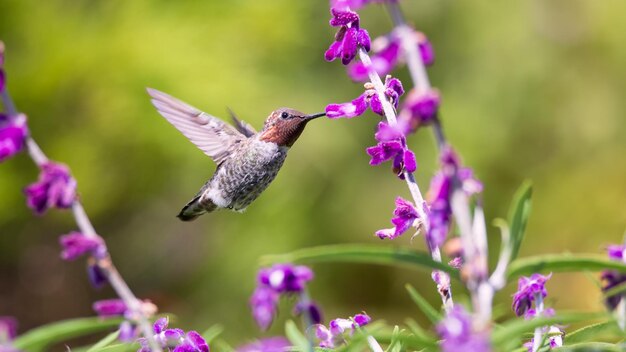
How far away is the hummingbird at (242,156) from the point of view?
289 centimetres

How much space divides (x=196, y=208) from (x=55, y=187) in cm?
164

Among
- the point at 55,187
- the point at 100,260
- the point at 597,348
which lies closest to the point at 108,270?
the point at 100,260

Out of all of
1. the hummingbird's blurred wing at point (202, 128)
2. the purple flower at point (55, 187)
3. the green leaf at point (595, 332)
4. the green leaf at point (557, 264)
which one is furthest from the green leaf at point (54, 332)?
the hummingbird's blurred wing at point (202, 128)

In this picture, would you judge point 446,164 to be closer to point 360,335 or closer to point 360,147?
point 360,335

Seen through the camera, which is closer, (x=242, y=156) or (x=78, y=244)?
(x=78, y=244)

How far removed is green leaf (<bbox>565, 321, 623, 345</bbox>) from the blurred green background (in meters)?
7.81

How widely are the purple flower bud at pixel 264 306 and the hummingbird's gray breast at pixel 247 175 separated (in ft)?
4.86

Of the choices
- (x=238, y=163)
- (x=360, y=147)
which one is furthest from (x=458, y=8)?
(x=238, y=163)

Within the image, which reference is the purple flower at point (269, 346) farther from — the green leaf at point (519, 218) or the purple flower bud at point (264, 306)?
the green leaf at point (519, 218)

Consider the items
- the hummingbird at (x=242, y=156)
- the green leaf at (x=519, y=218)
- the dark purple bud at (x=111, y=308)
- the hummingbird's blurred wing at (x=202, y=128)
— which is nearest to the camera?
the green leaf at (x=519, y=218)

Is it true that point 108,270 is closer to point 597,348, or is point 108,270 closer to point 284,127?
point 597,348

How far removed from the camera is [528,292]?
5.67 feet

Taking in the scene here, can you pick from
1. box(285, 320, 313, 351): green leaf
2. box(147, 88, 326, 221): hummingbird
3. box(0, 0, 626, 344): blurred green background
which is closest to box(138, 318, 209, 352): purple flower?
box(285, 320, 313, 351): green leaf

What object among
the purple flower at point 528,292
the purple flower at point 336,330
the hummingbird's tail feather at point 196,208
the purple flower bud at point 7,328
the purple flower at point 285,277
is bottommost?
the purple flower bud at point 7,328
